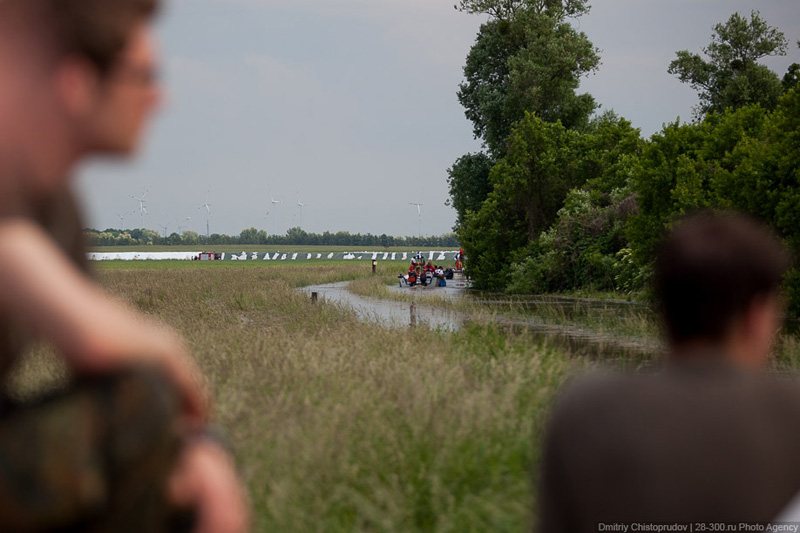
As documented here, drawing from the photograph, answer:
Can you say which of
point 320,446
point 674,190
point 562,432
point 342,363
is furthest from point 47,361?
point 674,190

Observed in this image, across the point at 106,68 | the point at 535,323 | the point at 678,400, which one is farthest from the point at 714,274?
the point at 535,323

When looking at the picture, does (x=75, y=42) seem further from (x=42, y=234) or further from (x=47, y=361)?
(x=47, y=361)

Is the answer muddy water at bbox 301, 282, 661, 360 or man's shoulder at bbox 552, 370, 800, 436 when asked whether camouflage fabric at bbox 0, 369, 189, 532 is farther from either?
muddy water at bbox 301, 282, 661, 360

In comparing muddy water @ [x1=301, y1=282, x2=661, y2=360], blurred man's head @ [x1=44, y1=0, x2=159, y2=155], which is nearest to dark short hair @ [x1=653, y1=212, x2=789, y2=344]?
blurred man's head @ [x1=44, y1=0, x2=159, y2=155]

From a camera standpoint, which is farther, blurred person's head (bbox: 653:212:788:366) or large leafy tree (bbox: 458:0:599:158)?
large leafy tree (bbox: 458:0:599:158)

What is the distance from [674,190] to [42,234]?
2776 cm

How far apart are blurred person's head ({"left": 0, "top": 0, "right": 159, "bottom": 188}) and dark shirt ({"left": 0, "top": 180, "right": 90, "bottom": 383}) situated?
33mm

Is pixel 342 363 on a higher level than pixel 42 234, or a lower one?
lower

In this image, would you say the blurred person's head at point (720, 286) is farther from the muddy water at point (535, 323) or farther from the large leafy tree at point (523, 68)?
the large leafy tree at point (523, 68)

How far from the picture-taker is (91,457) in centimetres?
136

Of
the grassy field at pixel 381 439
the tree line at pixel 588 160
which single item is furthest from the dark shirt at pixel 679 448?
the tree line at pixel 588 160

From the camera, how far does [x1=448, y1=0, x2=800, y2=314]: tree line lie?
24.0 m

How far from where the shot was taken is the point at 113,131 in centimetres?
134

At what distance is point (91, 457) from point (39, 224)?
0.30 m
